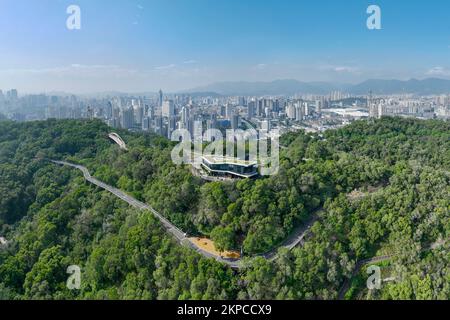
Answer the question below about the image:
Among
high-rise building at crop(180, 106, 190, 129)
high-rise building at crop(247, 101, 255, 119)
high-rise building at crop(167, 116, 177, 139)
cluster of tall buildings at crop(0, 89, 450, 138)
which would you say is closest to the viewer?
high-rise building at crop(180, 106, 190, 129)

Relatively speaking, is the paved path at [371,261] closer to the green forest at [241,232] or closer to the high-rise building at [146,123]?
the green forest at [241,232]

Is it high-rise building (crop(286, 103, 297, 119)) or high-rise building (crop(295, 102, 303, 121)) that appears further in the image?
high-rise building (crop(286, 103, 297, 119))

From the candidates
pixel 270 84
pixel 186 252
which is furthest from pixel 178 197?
pixel 270 84

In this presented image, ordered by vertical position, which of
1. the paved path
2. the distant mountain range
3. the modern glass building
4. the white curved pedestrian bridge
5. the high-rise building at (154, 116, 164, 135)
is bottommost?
the paved path

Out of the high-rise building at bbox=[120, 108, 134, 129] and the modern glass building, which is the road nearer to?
the modern glass building

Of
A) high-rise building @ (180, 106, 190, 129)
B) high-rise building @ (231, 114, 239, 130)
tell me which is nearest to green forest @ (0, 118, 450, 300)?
high-rise building @ (180, 106, 190, 129)

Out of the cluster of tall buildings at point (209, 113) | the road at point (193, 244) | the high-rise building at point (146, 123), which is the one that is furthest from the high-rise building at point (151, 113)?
the road at point (193, 244)

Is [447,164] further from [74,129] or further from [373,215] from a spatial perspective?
[74,129]
